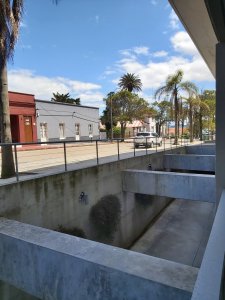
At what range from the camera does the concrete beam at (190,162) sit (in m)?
15.7

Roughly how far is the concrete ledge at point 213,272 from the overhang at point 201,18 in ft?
11.5

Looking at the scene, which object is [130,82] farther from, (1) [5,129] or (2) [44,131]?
(1) [5,129]

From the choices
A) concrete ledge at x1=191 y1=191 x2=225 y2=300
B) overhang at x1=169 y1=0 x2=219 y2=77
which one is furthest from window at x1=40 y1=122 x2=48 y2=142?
concrete ledge at x1=191 y1=191 x2=225 y2=300

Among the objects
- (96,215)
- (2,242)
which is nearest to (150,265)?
(2,242)

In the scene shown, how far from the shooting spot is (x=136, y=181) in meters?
10.9

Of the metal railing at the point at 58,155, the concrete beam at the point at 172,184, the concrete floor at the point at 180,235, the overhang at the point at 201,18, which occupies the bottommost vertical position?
the concrete floor at the point at 180,235

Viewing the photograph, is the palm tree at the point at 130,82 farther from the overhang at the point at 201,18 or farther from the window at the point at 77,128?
the overhang at the point at 201,18

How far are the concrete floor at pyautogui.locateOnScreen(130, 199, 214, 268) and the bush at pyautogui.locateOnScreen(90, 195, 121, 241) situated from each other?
157cm

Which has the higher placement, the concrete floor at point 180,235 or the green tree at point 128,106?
the green tree at point 128,106

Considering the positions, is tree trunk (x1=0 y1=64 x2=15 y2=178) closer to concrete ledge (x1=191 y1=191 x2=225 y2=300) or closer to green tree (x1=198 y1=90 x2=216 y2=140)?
concrete ledge (x1=191 y1=191 x2=225 y2=300)

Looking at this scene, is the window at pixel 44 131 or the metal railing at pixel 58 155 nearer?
the metal railing at pixel 58 155

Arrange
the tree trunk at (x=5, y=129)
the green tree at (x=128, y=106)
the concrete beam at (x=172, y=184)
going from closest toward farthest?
the tree trunk at (x=5, y=129) < the concrete beam at (x=172, y=184) < the green tree at (x=128, y=106)

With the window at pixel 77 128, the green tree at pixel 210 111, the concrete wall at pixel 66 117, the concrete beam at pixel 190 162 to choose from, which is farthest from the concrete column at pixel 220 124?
the green tree at pixel 210 111

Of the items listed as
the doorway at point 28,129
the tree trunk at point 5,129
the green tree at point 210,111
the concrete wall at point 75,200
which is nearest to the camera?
the concrete wall at point 75,200
